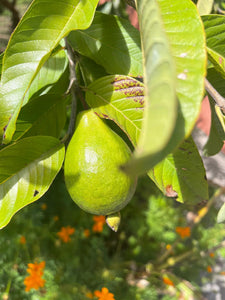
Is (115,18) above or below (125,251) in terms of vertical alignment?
above

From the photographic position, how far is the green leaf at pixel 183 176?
517mm

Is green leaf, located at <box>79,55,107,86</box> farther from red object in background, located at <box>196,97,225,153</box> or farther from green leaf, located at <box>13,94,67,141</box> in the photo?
red object in background, located at <box>196,97,225,153</box>

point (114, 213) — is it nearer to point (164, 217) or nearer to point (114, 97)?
point (114, 97)

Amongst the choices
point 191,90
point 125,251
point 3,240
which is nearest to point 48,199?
point 3,240

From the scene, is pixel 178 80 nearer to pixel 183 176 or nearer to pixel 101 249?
pixel 183 176

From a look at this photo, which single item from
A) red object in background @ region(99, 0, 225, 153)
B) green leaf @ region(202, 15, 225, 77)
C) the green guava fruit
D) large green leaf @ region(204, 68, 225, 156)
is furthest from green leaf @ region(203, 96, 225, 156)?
red object in background @ region(99, 0, 225, 153)

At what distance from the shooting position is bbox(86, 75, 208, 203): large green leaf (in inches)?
19.1

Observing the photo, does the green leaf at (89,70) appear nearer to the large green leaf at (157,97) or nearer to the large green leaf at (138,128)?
the large green leaf at (138,128)

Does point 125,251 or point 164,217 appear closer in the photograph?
point 164,217

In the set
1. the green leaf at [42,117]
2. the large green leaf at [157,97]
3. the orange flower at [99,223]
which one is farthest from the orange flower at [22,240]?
the large green leaf at [157,97]

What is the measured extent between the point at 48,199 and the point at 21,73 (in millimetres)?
1268

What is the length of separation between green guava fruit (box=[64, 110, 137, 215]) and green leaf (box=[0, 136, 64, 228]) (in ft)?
0.13

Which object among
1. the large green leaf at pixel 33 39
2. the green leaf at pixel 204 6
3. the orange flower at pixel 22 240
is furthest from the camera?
the orange flower at pixel 22 240

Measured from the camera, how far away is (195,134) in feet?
6.10
